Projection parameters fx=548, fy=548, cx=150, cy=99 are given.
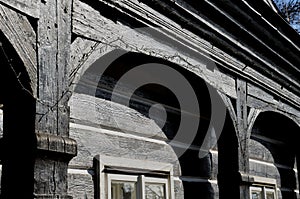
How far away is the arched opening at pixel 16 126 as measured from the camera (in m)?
2.33

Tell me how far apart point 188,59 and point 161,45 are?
36cm

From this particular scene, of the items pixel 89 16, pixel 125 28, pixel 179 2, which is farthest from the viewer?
pixel 179 2

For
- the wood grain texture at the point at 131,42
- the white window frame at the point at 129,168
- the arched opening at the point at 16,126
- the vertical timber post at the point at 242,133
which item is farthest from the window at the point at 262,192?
the arched opening at the point at 16,126

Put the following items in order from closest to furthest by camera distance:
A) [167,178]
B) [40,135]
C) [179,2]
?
[40,135], [179,2], [167,178]

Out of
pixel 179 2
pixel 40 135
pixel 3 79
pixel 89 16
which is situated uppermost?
pixel 179 2

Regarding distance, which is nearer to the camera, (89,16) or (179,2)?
(89,16)

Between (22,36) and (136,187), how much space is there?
169cm

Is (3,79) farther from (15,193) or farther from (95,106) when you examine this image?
(95,106)

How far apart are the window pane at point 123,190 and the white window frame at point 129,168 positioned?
4cm

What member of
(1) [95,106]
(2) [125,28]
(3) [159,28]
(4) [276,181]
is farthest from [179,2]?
(4) [276,181]

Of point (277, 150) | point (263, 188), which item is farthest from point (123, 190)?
point (277, 150)

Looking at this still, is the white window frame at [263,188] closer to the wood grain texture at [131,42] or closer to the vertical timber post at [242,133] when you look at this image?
the vertical timber post at [242,133]

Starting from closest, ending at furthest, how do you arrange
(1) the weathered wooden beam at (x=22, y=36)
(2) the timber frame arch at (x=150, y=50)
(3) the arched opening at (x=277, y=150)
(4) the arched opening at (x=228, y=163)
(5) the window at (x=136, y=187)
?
(1) the weathered wooden beam at (x=22, y=36) < (2) the timber frame arch at (x=150, y=50) < (5) the window at (x=136, y=187) < (4) the arched opening at (x=228, y=163) < (3) the arched opening at (x=277, y=150)

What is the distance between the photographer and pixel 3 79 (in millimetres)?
2430
